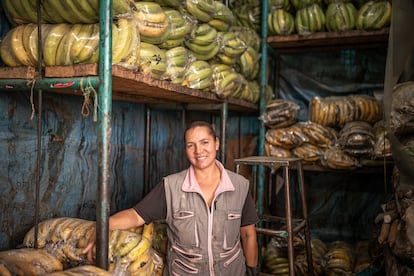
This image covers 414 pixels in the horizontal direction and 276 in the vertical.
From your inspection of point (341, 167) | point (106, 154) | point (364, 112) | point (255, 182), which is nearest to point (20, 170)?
point (106, 154)

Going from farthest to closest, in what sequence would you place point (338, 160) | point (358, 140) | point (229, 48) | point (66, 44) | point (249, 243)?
1. point (338, 160)
2. point (358, 140)
3. point (229, 48)
4. point (249, 243)
5. point (66, 44)

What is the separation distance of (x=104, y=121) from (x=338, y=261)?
3226 millimetres

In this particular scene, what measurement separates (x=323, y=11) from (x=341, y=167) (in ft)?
6.37

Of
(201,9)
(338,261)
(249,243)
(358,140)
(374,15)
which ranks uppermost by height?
(374,15)

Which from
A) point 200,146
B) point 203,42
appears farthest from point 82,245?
point 203,42

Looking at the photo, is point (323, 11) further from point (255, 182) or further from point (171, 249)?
point (171, 249)

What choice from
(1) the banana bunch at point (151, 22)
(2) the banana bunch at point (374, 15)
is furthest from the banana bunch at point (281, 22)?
(1) the banana bunch at point (151, 22)

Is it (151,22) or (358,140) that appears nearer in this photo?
(151,22)

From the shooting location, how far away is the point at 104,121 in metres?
2.19

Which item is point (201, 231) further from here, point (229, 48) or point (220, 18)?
point (220, 18)

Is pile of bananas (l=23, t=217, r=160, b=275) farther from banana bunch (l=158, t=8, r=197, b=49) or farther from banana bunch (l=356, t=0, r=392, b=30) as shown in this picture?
banana bunch (l=356, t=0, r=392, b=30)

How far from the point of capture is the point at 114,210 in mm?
4035

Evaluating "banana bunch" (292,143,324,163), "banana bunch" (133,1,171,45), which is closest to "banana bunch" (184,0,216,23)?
"banana bunch" (133,1,171,45)

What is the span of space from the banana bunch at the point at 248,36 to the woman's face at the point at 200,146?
1.93 m
